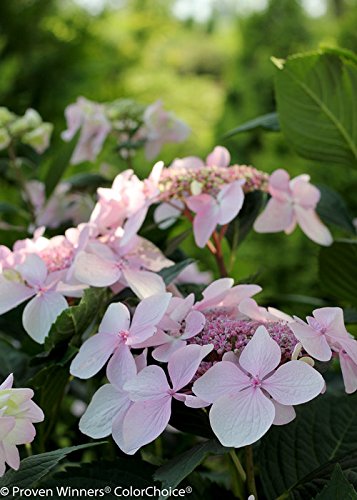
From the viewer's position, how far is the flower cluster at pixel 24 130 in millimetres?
1148

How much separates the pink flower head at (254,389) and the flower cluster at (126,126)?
2.29 ft

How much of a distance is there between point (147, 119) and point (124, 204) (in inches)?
17.8

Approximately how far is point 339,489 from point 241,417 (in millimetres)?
90

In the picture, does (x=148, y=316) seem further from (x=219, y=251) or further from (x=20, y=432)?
(x=219, y=251)

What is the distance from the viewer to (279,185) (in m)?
0.90

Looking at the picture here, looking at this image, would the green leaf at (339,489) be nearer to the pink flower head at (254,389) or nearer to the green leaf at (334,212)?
the pink flower head at (254,389)

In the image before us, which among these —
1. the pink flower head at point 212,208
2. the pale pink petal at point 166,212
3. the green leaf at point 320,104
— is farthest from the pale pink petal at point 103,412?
the green leaf at point 320,104

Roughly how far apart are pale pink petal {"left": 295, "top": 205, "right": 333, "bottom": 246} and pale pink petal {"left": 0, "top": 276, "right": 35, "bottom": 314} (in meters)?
0.33

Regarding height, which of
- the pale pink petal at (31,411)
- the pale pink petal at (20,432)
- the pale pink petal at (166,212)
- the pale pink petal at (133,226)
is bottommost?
the pale pink petal at (166,212)

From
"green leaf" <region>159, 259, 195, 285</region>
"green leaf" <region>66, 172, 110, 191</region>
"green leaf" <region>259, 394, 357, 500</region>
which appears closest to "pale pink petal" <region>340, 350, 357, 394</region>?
"green leaf" <region>259, 394, 357, 500</region>

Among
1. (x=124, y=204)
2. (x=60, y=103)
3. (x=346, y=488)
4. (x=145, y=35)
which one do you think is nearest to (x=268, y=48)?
(x=60, y=103)

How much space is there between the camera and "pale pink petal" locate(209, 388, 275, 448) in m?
0.52

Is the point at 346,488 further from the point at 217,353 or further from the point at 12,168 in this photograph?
the point at 12,168

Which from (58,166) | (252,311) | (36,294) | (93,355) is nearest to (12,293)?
(36,294)
